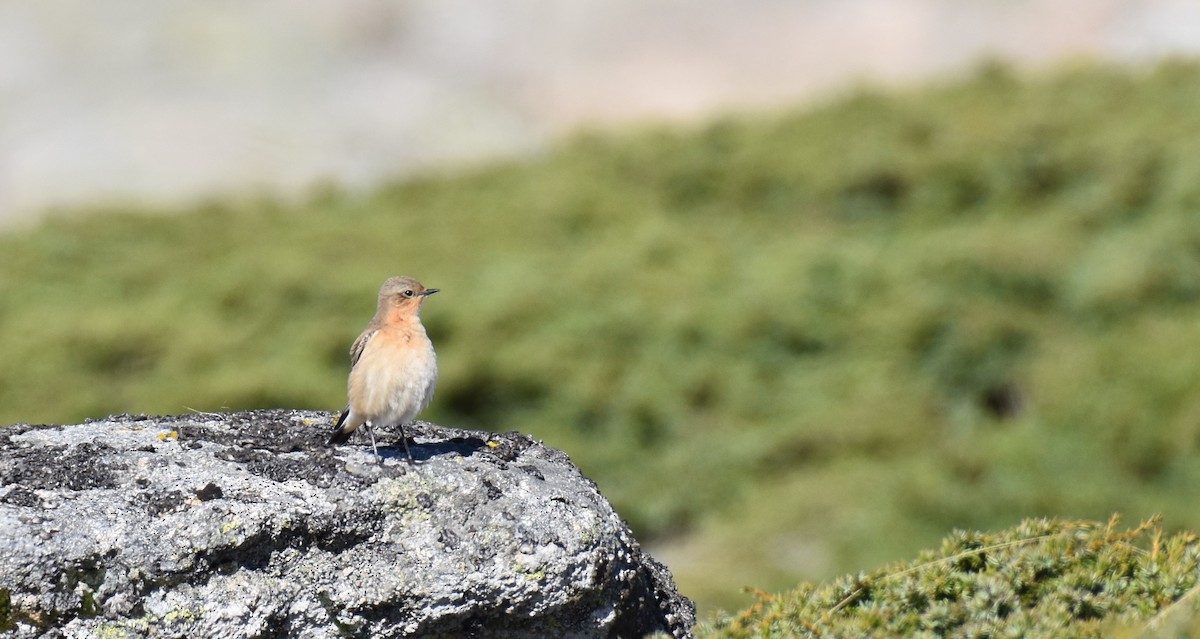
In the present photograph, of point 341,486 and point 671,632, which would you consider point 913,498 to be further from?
point 341,486

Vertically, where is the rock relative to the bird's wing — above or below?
below

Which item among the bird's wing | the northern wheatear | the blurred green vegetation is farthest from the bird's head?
the blurred green vegetation

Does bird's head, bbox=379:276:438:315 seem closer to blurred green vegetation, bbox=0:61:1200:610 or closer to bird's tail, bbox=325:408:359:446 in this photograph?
bird's tail, bbox=325:408:359:446

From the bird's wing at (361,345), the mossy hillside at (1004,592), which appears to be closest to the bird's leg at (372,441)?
the bird's wing at (361,345)

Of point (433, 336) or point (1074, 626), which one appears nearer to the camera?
point (1074, 626)

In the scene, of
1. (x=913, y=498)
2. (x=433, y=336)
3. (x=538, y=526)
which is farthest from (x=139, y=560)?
(x=433, y=336)

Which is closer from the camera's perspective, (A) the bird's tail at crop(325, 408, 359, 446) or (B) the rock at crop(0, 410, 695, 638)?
(B) the rock at crop(0, 410, 695, 638)

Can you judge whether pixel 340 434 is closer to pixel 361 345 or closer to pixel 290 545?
pixel 361 345
